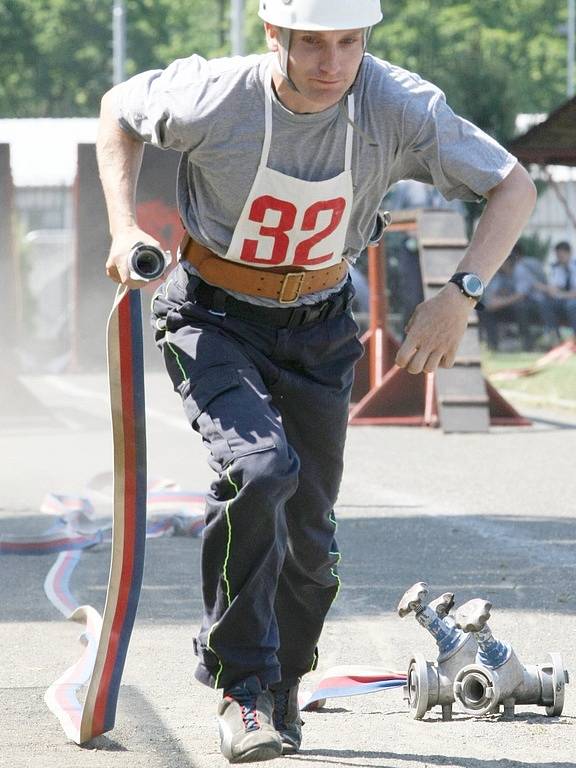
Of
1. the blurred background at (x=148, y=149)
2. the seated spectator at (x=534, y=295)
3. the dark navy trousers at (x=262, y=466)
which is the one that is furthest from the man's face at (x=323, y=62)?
the seated spectator at (x=534, y=295)

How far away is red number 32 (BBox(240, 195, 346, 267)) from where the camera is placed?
3.99m

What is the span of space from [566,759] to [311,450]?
96 centimetres

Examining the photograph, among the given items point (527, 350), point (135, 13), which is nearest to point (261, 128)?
point (527, 350)

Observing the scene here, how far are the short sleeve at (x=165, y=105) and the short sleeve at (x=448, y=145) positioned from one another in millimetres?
511

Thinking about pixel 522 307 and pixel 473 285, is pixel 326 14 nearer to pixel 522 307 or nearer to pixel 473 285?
pixel 473 285

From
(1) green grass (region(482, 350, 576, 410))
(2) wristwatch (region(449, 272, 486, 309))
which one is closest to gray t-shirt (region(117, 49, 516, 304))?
(2) wristwatch (region(449, 272, 486, 309))

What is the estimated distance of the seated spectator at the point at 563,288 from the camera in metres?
24.2

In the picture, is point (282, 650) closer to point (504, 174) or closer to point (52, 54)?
point (504, 174)

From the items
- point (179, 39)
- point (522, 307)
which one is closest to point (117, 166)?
point (522, 307)

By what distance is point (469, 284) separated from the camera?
398 cm

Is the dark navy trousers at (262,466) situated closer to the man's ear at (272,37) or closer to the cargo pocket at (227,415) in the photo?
the cargo pocket at (227,415)

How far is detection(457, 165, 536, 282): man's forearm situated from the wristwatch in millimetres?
21

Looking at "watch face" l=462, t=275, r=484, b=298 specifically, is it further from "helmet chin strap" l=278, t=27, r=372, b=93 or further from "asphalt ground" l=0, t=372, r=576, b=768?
"asphalt ground" l=0, t=372, r=576, b=768

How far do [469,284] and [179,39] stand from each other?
53829 mm
